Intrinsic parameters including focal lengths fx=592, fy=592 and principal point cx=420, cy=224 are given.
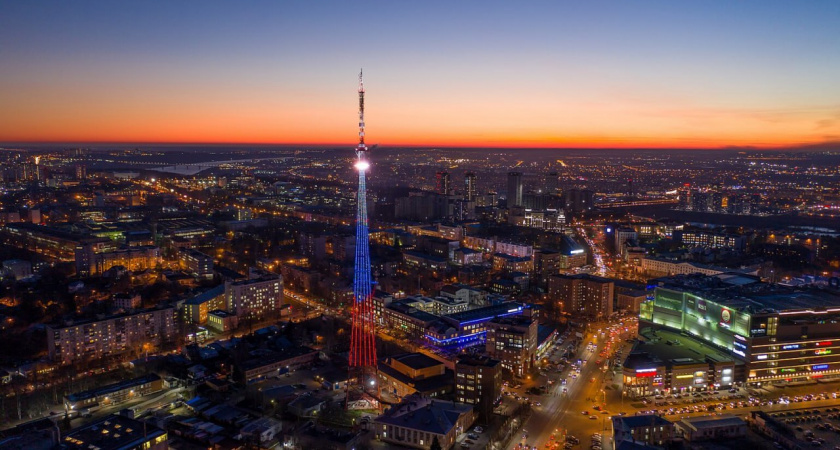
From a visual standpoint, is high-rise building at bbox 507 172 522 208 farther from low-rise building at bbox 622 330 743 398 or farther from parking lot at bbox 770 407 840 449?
parking lot at bbox 770 407 840 449

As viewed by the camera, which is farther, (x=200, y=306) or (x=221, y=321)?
(x=200, y=306)

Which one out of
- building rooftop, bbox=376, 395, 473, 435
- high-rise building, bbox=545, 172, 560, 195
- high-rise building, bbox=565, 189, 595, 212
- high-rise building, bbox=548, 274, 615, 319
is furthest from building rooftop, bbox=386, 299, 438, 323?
high-rise building, bbox=545, 172, 560, 195

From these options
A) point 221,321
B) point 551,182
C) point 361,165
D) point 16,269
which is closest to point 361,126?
point 361,165

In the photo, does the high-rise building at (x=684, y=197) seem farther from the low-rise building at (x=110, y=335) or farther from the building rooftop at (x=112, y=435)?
the building rooftop at (x=112, y=435)

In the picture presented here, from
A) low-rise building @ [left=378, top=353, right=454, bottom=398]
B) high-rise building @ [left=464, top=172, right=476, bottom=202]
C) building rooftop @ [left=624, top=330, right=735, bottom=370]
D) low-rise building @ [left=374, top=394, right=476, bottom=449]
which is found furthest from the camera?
high-rise building @ [left=464, top=172, right=476, bottom=202]

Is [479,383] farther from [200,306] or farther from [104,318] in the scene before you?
[104,318]

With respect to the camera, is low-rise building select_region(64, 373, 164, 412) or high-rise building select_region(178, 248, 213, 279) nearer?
low-rise building select_region(64, 373, 164, 412)

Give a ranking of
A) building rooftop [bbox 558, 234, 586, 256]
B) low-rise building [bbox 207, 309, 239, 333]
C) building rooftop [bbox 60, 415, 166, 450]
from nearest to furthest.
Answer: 1. building rooftop [bbox 60, 415, 166, 450]
2. low-rise building [bbox 207, 309, 239, 333]
3. building rooftop [bbox 558, 234, 586, 256]
